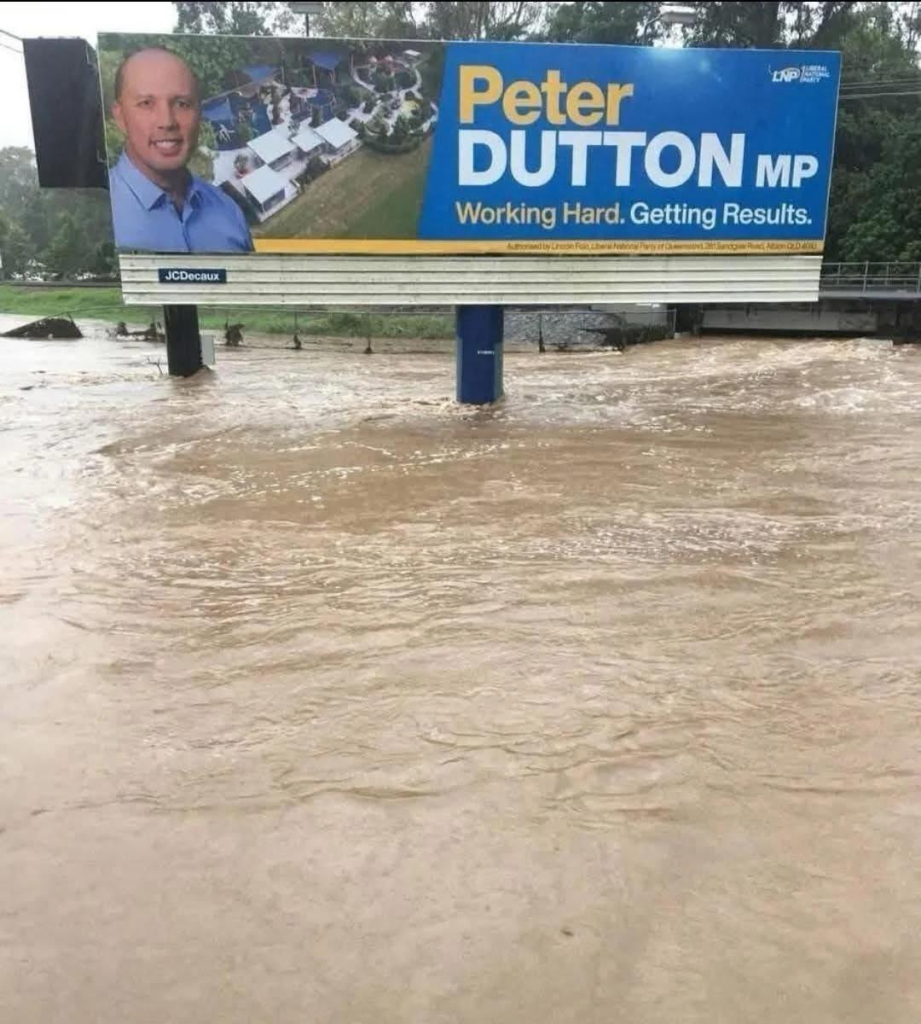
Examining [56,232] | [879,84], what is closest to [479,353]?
[879,84]

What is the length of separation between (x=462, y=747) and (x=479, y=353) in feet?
37.1

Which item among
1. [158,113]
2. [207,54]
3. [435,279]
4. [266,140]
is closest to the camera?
[207,54]

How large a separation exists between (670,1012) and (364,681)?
116 inches

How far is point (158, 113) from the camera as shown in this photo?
44.8 ft

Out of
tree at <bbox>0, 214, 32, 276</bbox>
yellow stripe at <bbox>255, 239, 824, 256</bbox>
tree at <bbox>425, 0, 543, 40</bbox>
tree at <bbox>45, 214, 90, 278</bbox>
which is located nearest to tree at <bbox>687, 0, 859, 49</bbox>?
tree at <bbox>425, 0, 543, 40</bbox>

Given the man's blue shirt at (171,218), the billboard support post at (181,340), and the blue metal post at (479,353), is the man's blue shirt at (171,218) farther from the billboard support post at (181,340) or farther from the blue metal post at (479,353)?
the billboard support post at (181,340)

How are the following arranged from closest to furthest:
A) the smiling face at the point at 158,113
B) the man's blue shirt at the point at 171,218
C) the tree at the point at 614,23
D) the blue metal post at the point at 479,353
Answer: the smiling face at the point at 158,113 < the man's blue shirt at the point at 171,218 < the blue metal post at the point at 479,353 < the tree at the point at 614,23

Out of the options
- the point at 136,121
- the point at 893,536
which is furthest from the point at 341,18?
the point at 893,536

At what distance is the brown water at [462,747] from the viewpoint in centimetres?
350

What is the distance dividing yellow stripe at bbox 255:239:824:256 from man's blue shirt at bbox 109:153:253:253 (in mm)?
532

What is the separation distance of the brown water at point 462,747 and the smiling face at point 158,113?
5483mm

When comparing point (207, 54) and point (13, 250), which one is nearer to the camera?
point (207, 54)

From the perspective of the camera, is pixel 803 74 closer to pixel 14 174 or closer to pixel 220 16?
pixel 220 16

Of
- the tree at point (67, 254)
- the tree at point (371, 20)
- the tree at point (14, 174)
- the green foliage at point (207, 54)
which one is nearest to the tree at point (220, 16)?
the tree at point (371, 20)
